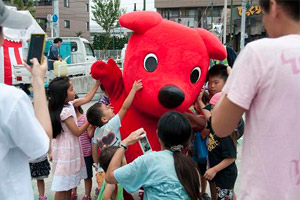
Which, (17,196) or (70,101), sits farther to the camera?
(70,101)

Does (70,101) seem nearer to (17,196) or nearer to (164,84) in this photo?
(164,84)

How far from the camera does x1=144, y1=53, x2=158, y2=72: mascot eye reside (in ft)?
9.18

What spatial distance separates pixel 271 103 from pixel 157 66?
165 centimetres

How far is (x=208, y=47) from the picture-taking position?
2.97 m

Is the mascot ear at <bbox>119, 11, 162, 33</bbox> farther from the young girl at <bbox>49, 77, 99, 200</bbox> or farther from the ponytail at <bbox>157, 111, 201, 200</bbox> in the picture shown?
the ponytail at <bbox>157, 111, 201, 200</bbox>

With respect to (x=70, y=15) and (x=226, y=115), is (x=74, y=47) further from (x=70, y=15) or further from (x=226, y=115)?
(x=70, y=15)

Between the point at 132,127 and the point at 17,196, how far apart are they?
1.73 m

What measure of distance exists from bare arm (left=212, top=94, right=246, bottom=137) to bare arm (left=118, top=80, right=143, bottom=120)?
1.44 meters

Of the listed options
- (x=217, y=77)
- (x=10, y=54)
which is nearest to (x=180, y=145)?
(x=217, y=77)

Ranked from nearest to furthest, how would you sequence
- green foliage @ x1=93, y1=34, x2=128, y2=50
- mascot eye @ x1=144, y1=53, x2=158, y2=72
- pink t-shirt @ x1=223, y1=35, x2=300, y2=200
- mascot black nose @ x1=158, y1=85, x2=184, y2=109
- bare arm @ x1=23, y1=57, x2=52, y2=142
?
pink t-shirt @ x1=223, y1=35, x2=300, y2=200 < bare arm @ x1=23, y1=57, x2=52, y2=142 < mascot black nose @ x1=158, y1=85, x2=184, y2=109 < mascot eye @ x1=144, y1=53, x2=158, y2=72 < green foliage @ x1=93, y1=34, x2=128, y2=50

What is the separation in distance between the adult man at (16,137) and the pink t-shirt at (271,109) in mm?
748

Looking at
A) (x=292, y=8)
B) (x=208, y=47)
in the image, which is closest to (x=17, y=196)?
(x=292, y=8)

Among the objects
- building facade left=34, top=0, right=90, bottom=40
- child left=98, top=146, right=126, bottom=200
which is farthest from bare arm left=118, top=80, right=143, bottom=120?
building facade left=34, top=0, right=90, bottom=40

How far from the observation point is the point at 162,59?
279 centimetres
